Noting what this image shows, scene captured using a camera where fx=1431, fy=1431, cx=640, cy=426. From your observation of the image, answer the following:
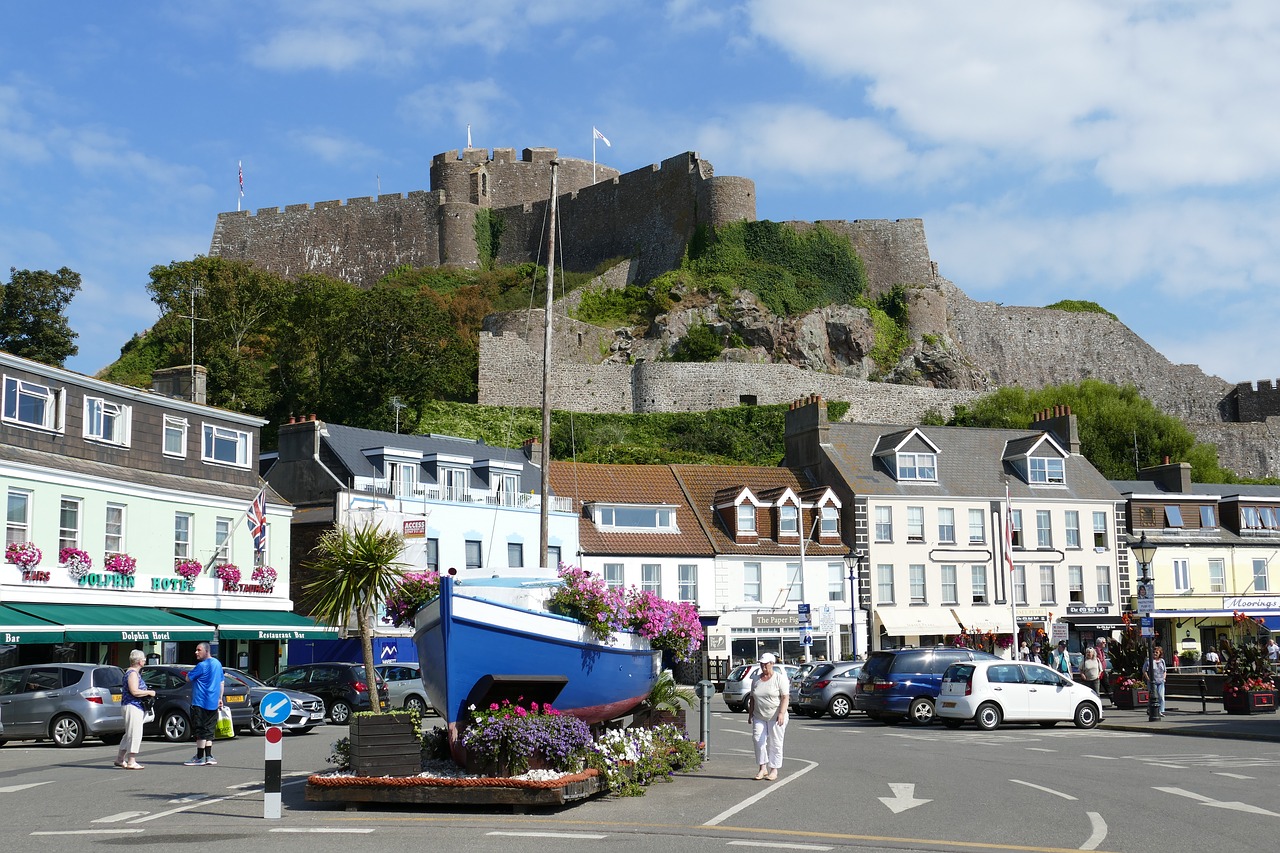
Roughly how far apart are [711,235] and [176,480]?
181ft

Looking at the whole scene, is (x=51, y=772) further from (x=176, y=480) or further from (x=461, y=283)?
(x=461, y=283)

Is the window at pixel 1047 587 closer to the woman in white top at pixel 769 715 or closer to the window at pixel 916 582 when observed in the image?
the window at pixel 916 582

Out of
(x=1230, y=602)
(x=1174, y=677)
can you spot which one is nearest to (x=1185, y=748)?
(x=1174, y=677)

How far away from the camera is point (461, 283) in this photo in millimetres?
92062

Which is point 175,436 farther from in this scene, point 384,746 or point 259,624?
point 384,746

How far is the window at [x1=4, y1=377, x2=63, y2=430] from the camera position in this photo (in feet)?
95.8

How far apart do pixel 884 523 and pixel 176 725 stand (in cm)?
3098

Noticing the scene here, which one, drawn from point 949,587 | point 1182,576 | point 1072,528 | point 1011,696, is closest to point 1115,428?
point 1182,576

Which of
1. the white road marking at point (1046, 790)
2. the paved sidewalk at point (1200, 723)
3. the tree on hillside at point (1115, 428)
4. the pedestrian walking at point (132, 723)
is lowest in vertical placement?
the paved sidewalk at point (1200, 723)

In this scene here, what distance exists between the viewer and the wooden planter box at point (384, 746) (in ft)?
44.7

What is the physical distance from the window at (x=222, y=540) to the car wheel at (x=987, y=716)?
18537 millimetres

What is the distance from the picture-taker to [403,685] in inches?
1157

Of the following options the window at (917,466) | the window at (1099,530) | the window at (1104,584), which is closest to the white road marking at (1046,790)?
the window at (917,466)

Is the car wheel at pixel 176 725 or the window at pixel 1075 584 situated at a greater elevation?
the window at pixel 1075 584
